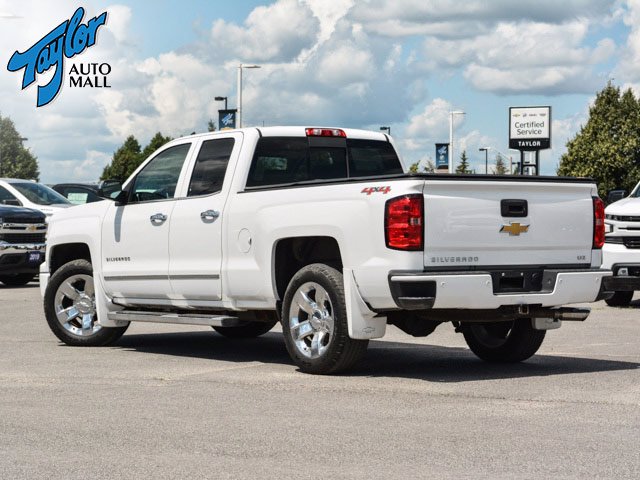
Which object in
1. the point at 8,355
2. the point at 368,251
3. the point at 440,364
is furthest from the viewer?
the point at 8,355

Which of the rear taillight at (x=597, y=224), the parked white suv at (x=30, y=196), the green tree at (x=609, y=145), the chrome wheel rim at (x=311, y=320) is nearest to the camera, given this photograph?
the chrome wheel rim at (x=311, y=320)

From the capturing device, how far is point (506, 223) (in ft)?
30.6

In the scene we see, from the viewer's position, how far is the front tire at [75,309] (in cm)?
1205

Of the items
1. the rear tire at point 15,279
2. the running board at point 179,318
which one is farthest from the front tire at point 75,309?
the rear tire at point 15,279

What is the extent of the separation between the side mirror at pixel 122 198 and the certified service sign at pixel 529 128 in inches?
1893

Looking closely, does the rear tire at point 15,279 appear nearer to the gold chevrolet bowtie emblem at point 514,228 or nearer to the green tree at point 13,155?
the gold chevrolet bowtie emblem at point 514,228

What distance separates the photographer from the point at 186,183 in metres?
11.0

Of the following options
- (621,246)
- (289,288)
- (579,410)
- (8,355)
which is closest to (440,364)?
(289,288)

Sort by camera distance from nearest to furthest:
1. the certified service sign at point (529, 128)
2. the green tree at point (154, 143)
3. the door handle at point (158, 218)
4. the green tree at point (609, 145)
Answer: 1. the door handle at point (158, 218)
2. the certified service sign at point (529, 128)
3. the green tree at point (609, 145)
4. the green tree at point (154, 143)

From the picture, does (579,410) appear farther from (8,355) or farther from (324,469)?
(8,355)

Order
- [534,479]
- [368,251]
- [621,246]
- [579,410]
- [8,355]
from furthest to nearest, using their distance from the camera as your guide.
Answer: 1. [621,246]
2. [8,355]
3. [368,251]
4. [579,410]
5. [534,479]

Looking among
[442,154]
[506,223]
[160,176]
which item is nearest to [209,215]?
[160,176]

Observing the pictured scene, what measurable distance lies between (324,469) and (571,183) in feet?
14.7

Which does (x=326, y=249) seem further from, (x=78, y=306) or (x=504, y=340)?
(x=78, y=306)
